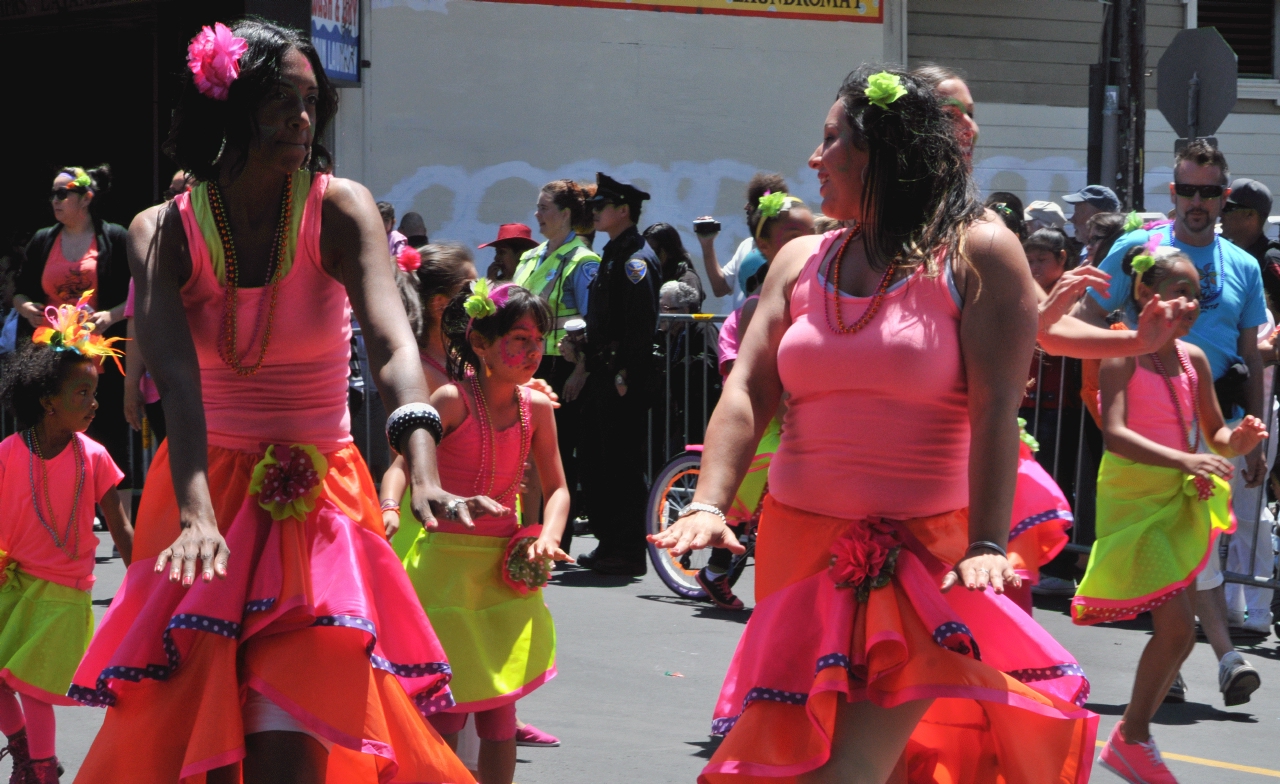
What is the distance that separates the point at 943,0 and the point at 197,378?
14671 millimetres

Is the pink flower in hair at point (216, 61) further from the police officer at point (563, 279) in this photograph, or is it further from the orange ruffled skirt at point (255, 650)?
the police officer at point (563, 279)

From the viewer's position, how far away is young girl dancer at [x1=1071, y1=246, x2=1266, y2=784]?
18.4 ft

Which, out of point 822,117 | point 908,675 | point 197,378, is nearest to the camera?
point 908,675

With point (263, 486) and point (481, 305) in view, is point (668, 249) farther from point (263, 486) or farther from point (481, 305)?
point (263, 486)

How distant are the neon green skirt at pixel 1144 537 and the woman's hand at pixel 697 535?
3.15 metres

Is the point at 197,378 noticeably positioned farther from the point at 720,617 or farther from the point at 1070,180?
the point at 1070,180

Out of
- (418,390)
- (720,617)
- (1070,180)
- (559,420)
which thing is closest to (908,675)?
(418,390)

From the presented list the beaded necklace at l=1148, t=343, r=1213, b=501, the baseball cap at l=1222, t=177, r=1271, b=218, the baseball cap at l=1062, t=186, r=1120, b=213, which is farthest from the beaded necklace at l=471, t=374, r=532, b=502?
the baseball cap at l=1062, t=186, r=1120, b=213

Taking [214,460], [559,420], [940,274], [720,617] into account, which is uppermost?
[940,274]

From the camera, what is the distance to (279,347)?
3381mm

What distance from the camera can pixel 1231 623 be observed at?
8.08 meters

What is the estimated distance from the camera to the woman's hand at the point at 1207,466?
226 inches

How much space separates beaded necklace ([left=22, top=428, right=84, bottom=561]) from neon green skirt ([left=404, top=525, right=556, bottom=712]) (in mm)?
1366

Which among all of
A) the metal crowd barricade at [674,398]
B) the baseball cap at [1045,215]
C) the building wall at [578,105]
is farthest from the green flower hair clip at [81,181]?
the baseball cap at [1045,215]
